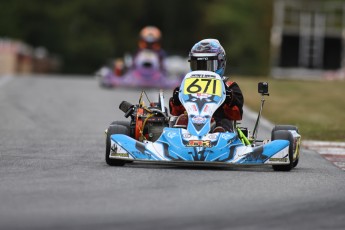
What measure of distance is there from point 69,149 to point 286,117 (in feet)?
28.2

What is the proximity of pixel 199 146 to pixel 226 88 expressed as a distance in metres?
1.14

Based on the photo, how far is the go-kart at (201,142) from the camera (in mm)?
10484

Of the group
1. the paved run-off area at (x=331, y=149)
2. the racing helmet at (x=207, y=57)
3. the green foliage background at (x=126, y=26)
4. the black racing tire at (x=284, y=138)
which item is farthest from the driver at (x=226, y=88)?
the green foliage background at (x=126, y=26)

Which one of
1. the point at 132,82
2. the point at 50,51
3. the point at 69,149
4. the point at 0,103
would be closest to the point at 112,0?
the point at 50,51

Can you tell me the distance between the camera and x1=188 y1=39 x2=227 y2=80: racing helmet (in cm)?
1162

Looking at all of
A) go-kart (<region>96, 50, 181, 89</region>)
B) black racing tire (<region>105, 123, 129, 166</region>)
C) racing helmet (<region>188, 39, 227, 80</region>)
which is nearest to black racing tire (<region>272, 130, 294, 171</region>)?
racing helmet (<region>188, 39, 227, 80</region>)

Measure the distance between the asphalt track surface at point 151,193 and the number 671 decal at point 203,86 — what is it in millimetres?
750

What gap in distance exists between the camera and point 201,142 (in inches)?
412

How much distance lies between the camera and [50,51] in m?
79.2

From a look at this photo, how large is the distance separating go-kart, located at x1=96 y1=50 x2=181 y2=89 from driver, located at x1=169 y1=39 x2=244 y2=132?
702 inches

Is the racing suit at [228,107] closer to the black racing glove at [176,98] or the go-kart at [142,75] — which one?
the black racing glove at [176,98]

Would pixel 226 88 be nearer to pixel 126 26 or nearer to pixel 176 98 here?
pixel 176 98

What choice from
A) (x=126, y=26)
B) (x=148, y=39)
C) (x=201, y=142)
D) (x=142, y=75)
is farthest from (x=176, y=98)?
(x=126, y=26)

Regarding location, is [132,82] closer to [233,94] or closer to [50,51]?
[233,94]
